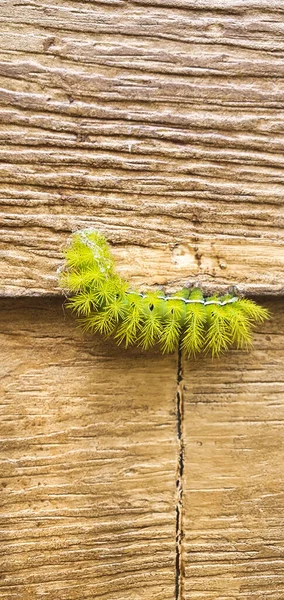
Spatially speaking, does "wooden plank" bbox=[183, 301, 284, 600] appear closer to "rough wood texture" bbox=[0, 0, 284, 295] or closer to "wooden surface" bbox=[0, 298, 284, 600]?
"wooden surface" bbox=[0, 298, 284, 600]

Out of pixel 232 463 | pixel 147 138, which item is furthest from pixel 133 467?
pixel 147 138

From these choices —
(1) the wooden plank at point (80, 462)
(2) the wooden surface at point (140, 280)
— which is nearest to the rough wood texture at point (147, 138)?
(2) the wooden surface at point (140, 280)

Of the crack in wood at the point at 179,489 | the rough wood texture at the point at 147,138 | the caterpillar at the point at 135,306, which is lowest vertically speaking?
the crack in wood at the point at 179,489

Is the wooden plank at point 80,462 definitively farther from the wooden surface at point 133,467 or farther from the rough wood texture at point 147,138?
the rough wood texture at point 147,138

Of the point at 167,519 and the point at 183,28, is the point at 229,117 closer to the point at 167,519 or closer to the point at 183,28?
the point at 183,28

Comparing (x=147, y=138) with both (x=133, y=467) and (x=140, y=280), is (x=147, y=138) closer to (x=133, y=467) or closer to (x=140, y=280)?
(x=140, y=280)

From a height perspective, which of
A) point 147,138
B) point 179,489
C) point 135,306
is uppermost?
point 147,138

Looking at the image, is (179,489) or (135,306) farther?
(179,489)
